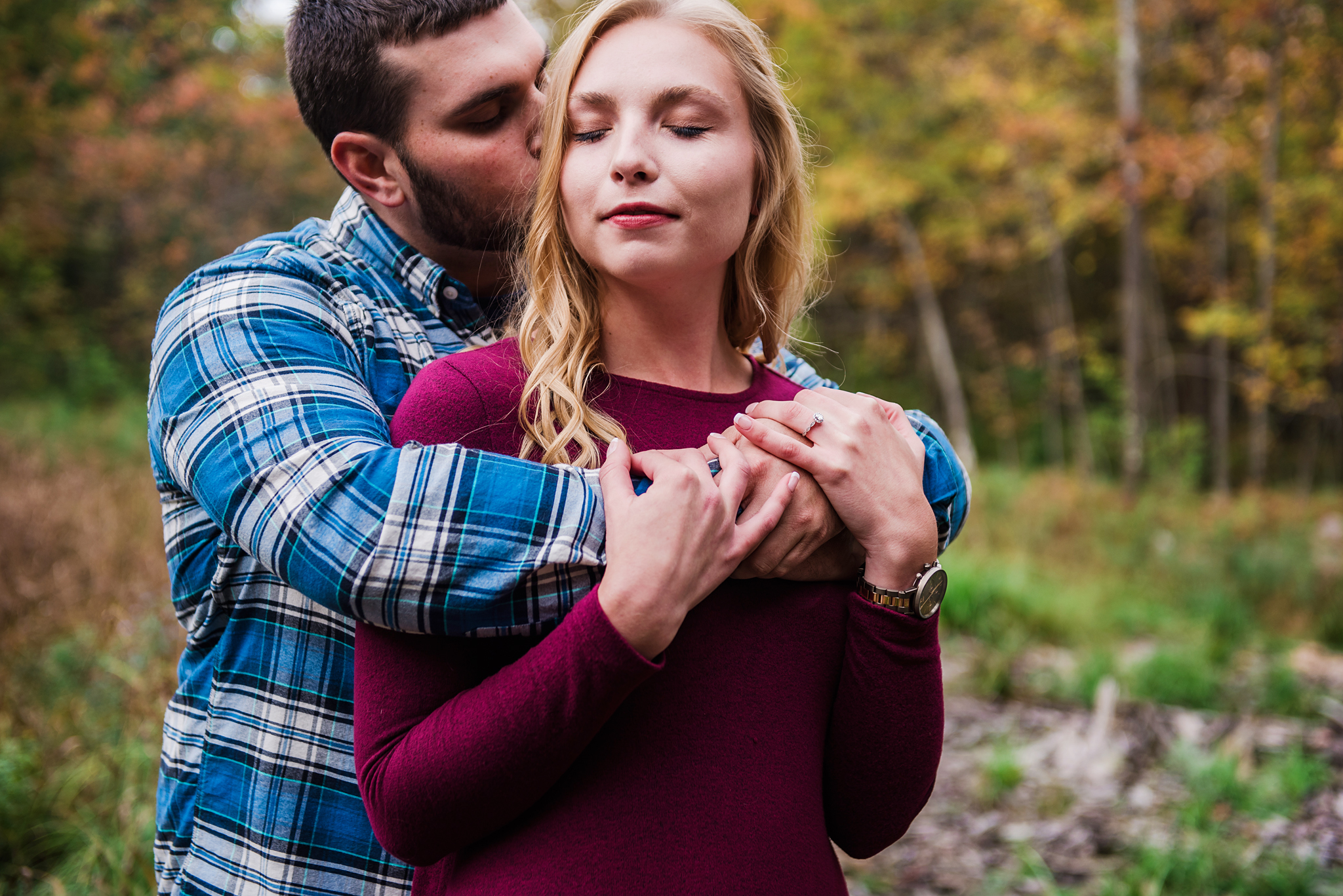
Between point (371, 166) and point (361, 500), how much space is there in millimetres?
1061

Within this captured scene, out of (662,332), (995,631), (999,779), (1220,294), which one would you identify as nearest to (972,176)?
(1220,294)

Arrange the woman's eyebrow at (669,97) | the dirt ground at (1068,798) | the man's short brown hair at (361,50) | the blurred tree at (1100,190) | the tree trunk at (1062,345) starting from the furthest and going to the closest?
the tree trunk at (1062,345)
the blurred tree at (1100,190)
the dirt ground at (1068,798)
the man's short brown hair at (361,50)
the woman's eyebrow at (669,97)

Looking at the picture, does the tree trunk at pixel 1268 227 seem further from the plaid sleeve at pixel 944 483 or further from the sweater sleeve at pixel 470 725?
the sweater sleeve at pixel 470 725

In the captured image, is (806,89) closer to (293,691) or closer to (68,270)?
(68,270)

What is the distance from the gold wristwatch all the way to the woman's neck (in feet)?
1.42

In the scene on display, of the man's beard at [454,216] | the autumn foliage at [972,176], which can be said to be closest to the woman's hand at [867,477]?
the man's beard at [454,216]

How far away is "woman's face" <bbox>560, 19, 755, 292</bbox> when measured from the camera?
134 centimetres

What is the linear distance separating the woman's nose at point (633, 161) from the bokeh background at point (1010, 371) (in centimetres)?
66

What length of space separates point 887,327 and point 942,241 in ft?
14.7

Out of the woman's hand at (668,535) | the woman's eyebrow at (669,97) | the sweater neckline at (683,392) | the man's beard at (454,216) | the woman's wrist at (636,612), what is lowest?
the woman's wrist at (636,612)

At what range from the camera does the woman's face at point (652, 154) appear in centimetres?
134

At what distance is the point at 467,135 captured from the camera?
73.7 inches

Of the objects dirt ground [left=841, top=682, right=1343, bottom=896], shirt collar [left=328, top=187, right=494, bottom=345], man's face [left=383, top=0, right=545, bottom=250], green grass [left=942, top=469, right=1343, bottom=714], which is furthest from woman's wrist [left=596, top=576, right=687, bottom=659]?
A: green grass [left=942, top=469, right=1343, bottom=714]

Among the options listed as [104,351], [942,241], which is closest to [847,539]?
[104,351]
